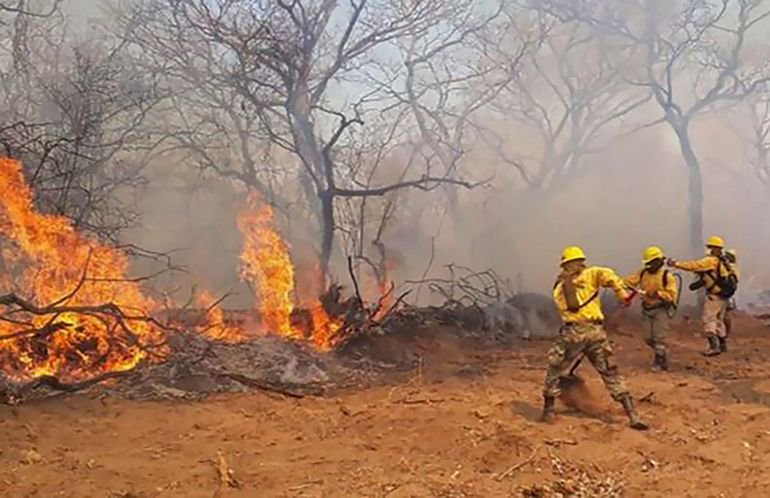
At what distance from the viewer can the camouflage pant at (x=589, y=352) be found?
7.82m

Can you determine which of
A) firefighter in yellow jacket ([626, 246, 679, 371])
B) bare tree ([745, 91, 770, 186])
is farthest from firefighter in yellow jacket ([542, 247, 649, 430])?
bare tree ([745, 91, 770, 186])

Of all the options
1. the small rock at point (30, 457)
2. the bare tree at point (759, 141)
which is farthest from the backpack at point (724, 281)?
the bare tree at point (759, 141)

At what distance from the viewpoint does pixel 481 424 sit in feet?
26.0

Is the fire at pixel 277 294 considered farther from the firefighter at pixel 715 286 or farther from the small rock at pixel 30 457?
the firefighter at pixel 715 286

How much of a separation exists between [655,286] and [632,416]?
327 centimetres

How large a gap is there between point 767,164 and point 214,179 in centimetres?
2060

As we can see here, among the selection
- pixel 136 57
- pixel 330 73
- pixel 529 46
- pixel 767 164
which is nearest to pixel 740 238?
pixel 767 164

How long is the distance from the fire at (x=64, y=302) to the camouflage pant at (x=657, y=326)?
6.29 metres

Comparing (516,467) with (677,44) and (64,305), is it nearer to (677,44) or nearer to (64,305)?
(64,305)

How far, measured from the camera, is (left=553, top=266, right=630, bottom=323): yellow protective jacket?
7.84 metres

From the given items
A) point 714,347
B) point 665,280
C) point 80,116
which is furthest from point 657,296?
point 80,116

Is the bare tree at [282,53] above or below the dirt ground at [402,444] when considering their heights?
above

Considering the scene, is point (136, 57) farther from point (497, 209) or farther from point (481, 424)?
point (481, 424)

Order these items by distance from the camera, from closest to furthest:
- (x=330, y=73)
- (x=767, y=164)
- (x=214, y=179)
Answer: (x=330, y=73)
(x=214, y=179)
(x=767, y=164)
